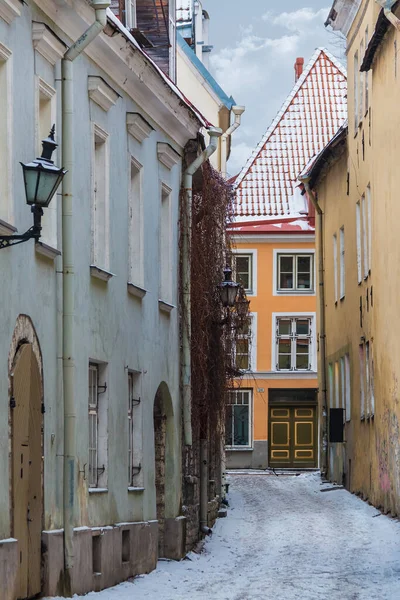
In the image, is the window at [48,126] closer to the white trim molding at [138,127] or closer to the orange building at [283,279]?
the white trim molding at [138,127]

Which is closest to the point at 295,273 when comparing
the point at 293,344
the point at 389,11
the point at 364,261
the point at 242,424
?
the point at 293,344

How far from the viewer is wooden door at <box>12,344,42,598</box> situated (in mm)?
12688

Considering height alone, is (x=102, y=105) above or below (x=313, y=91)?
below

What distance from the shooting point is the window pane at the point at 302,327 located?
1907 inches

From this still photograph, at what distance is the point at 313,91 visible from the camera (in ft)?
159

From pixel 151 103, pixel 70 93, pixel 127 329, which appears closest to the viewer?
pixel 70 93

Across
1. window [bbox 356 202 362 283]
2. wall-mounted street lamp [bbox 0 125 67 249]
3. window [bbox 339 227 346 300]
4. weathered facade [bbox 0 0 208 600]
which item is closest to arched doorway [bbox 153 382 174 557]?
weathered facade [bbox 0 0 208 600]

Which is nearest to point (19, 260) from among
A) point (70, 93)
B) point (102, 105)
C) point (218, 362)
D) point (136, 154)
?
point (70, 93)

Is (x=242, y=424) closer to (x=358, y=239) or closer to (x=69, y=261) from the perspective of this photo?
(x=358, y=239)

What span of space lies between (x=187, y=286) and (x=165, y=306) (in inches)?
49.4

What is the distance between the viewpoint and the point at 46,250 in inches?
543

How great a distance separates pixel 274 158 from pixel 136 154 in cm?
3014

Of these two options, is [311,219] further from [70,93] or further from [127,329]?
[70,93]

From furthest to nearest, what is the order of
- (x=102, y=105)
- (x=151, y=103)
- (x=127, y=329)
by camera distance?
(x=151, y=103), (x=127, y=329), (x=102, y=105)
